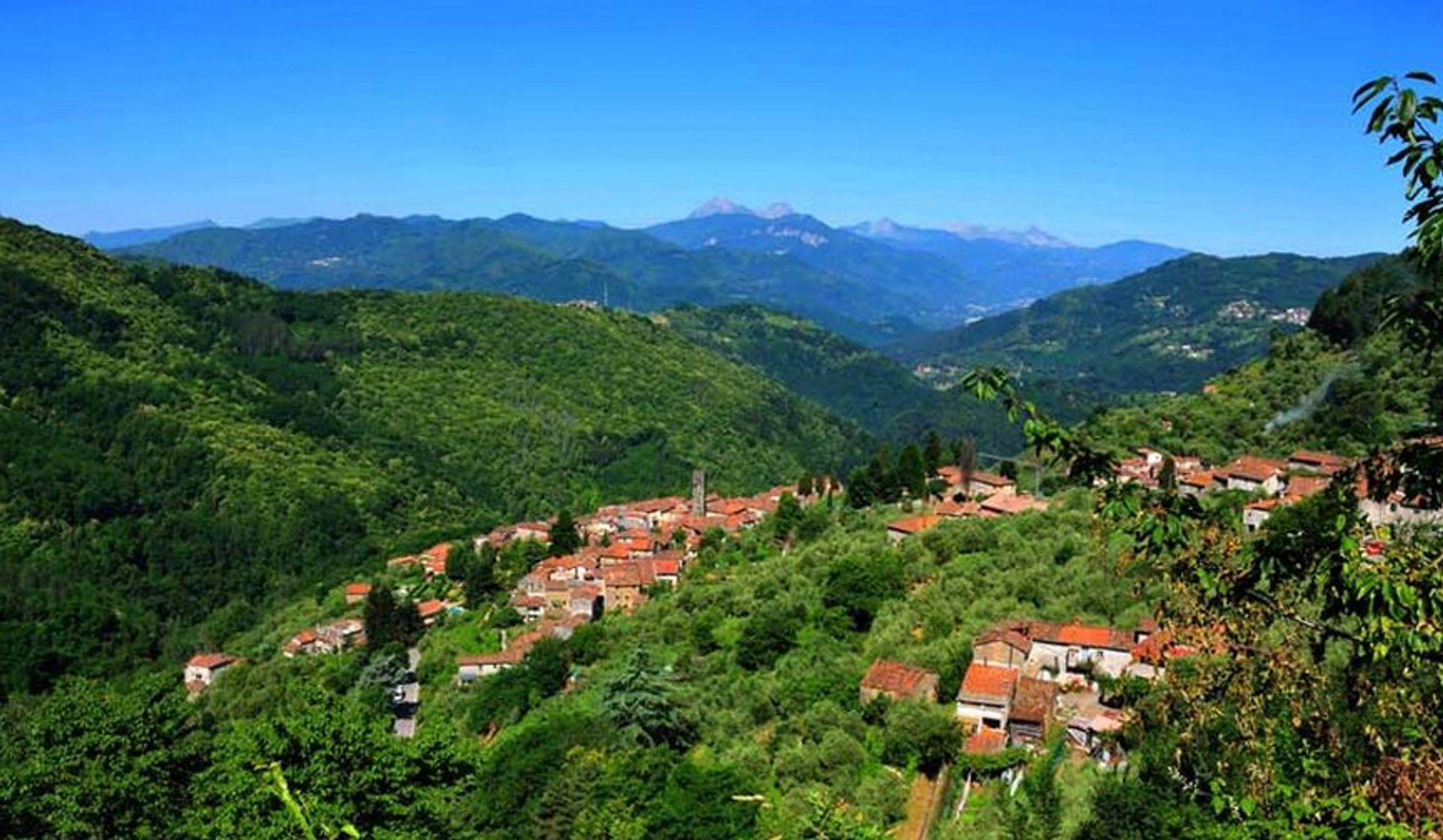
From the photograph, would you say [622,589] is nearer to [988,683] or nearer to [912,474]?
[912,474]

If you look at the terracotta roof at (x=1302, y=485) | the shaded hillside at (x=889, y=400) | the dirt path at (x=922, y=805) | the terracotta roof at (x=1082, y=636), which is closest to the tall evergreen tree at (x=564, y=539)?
the terracotta roof at (x=1302, y=485)

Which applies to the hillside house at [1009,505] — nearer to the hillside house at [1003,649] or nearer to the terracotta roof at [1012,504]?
the terracotta roof at [1012,504]

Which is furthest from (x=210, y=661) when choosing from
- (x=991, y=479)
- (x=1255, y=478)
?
(x=1255, y=478)

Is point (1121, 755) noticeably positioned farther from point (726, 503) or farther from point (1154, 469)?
point (726, 503)

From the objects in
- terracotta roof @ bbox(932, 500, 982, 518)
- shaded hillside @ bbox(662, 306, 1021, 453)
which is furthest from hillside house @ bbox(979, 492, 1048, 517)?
shaded hillside @ bbox(662, 306, 1021, 453)

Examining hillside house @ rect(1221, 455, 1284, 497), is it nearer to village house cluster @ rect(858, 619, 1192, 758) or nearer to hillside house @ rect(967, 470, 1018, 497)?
hillside house @ rect(967, 470, 1018, 497)
